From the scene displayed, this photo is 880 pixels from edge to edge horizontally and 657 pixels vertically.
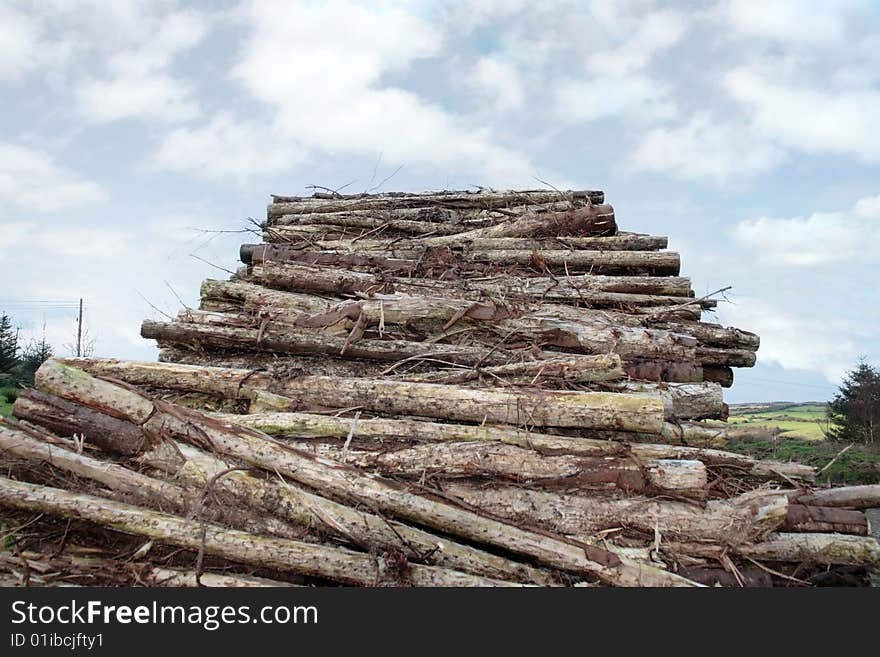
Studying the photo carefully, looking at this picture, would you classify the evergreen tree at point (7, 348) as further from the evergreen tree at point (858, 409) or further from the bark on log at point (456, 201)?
the evergreen tree at point (858, 409)

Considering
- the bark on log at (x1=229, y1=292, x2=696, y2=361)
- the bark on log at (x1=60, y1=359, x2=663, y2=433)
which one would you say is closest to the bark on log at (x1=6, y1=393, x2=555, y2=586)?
the bark on log at (x1=60, y1=359, x2=663, y2=433)

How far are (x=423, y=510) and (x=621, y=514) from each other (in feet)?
4.35

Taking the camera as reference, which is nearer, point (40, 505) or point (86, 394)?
point (40, 505)

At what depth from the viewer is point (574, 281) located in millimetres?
6641

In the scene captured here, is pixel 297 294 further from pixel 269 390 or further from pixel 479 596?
pixel 479 596

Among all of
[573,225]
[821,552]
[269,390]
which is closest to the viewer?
[821,552]

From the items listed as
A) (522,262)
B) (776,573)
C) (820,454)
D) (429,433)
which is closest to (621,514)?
(776,573)

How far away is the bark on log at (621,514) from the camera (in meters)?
4.08

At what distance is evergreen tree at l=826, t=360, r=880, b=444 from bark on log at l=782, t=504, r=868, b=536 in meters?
21.2

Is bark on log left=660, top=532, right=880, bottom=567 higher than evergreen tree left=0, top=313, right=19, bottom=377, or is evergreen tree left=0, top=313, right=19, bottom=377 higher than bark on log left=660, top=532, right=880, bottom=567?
evergreen tree left=0, top=313, right=19, bottom=377

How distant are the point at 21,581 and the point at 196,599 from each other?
116cm

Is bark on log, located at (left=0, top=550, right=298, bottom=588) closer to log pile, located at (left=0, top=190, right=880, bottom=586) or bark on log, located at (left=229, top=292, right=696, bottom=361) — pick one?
log pile, located at (left=0, top=190, right=880, bottom=586)

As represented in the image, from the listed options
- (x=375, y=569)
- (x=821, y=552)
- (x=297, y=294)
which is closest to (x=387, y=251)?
(x=297, y=294)

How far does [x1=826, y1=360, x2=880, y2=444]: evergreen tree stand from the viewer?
23345 millimetres
